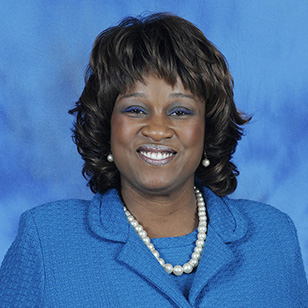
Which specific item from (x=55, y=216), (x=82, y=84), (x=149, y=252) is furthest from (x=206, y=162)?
(x=82, y=84)

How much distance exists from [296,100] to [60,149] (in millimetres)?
1154

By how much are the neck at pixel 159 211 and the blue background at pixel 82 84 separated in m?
0.82

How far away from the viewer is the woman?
85.7 inches

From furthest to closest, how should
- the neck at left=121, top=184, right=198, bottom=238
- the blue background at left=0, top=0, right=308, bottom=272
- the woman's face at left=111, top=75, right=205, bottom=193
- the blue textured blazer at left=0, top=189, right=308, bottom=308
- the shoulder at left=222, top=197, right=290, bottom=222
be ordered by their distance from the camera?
the blue background at left=0, top=0, right=308, bottom=272, the shoulder at left=222, top=197, right=290, bottom=222, the neck at left=121, top=184, right=198, bottom=238, the woman's face at left=111, top=75, right=205, bottom=193, the blue textured blazer at left=0, top=189, right=308, bottom=308

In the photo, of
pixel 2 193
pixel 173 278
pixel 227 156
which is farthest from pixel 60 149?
pixel 173 278

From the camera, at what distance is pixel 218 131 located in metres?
2.51

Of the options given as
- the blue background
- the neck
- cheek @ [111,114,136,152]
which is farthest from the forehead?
the blue background

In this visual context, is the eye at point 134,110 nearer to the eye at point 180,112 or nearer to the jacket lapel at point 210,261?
the eye at point 180,112

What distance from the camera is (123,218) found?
2.35m

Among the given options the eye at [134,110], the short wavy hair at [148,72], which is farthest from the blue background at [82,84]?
the eye at [134,110]

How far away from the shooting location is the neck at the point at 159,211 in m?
2.41

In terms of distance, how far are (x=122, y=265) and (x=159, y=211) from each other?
299 millimetres

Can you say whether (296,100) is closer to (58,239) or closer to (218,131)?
(218,131)

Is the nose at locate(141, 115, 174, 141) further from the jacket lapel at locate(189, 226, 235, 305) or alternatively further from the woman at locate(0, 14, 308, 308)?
the jacket lapel at locate(189, 226, 235, 305)
